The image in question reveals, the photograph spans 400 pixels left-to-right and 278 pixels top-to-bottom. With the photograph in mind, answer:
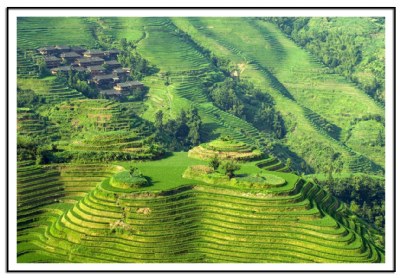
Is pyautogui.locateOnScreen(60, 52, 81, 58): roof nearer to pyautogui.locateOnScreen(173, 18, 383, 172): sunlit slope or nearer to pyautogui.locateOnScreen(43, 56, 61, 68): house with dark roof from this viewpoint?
pyautogui.locateOnScreen(43, 56, 61, 68): house with dark roof

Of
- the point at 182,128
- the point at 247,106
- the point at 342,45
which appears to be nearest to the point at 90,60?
the point at 182,128

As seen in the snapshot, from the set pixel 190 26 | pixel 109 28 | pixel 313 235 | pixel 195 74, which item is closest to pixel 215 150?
pixel 313 235

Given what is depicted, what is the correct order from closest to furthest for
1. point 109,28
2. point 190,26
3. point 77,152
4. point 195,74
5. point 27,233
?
point 27,233, point 77,152, point 195,74, point 109,28, point 190,26

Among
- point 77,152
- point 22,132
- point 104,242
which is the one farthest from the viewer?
point 22,132

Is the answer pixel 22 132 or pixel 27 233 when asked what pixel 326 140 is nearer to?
pixel 22 132

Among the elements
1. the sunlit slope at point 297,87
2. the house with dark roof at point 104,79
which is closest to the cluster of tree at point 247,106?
the sunlit slope at point 297,87

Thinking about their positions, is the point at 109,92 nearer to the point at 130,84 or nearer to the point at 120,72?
the point at 130,84
